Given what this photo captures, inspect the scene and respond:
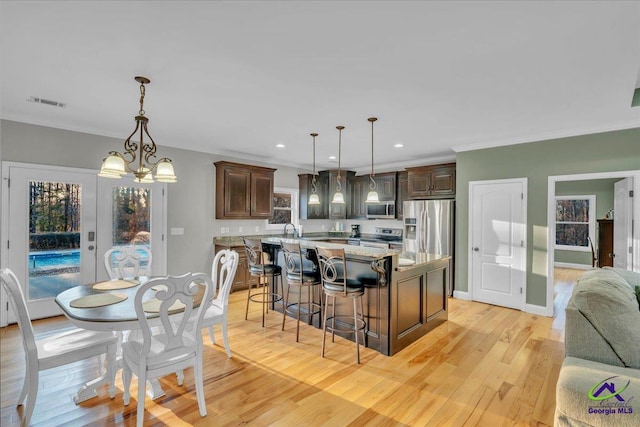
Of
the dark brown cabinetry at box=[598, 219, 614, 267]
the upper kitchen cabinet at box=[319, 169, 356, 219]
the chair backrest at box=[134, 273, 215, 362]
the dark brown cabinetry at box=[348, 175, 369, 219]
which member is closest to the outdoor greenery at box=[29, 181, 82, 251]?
the chair backrest at box=[134, 273, 215, 362]

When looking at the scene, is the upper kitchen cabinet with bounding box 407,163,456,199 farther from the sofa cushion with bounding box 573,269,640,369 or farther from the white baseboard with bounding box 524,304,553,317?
the sofa cushion with bounding box 573,269,640,369

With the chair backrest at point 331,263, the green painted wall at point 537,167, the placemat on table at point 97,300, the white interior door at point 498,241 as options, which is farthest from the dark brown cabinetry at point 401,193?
the placemat on table at point 97,300

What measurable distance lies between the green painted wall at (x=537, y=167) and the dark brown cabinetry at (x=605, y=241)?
3.92m

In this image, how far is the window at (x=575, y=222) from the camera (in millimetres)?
7766

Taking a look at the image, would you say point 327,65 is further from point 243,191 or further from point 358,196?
point 358,196

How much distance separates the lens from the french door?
3.77m

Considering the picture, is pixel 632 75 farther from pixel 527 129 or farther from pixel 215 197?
pixel 215 197

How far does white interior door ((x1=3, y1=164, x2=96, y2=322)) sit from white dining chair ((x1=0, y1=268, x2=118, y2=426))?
2.27m

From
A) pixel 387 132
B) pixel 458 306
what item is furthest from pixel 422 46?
pixel 458 306

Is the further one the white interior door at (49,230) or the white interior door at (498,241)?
the white interior door at (498,241)

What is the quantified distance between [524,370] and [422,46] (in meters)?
3.00

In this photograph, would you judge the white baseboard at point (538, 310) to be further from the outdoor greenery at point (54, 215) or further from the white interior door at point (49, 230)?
the outdoor greenery at point (54, 215)

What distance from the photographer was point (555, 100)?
309cm

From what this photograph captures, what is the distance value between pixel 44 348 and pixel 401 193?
577 cm
